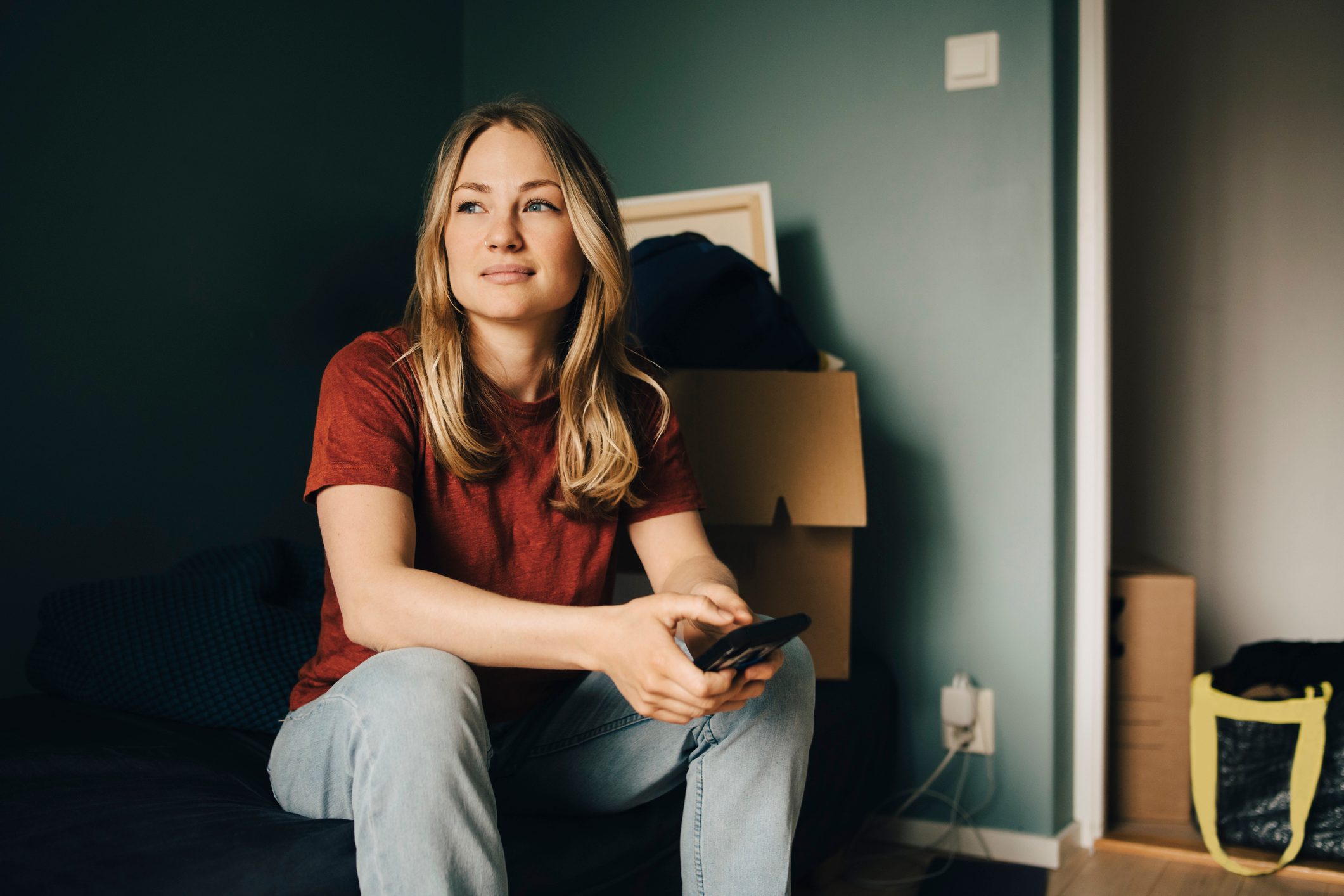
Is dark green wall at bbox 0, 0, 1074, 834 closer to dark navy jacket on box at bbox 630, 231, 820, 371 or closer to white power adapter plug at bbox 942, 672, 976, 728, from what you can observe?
white power adapter plug at bbox 942, 672, 976, 728

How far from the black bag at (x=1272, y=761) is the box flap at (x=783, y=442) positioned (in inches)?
32.5

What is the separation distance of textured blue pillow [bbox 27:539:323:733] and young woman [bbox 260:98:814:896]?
0.23 m

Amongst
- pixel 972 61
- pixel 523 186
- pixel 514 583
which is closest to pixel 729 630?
pixel 514 583

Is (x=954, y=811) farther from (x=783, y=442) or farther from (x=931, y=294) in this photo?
(x=931, y=294)

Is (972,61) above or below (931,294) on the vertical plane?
above

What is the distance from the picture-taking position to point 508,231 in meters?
1.03

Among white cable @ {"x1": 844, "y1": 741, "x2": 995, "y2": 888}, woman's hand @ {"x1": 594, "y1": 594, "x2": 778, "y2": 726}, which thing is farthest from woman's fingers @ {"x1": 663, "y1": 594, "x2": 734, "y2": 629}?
white cable @ {"x1": 844, "y1": 741, "x2": 995, "y2": 888}

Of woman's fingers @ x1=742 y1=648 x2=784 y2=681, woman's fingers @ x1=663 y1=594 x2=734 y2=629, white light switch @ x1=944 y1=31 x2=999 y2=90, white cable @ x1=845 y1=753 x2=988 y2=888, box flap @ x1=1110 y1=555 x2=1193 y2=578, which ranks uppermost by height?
white light switch @ x1=944 y1=31 x2=999 y2=90

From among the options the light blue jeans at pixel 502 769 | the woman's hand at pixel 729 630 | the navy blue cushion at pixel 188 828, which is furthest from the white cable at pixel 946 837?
the woman's hand at pixel 729 630

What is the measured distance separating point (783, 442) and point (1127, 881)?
912mm

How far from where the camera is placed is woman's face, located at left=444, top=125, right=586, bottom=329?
40.8 inches

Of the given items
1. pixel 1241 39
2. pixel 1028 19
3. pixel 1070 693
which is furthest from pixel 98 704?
pixel 1241 39

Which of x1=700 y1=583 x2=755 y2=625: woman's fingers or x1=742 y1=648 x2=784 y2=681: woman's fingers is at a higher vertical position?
x1=700 y1=583 x2=755 y2=625: woman's fingers

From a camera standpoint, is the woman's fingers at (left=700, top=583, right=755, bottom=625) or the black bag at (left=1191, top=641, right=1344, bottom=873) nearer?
the woman's fingers at (left=700, top=583, right=755, bottom=625)
